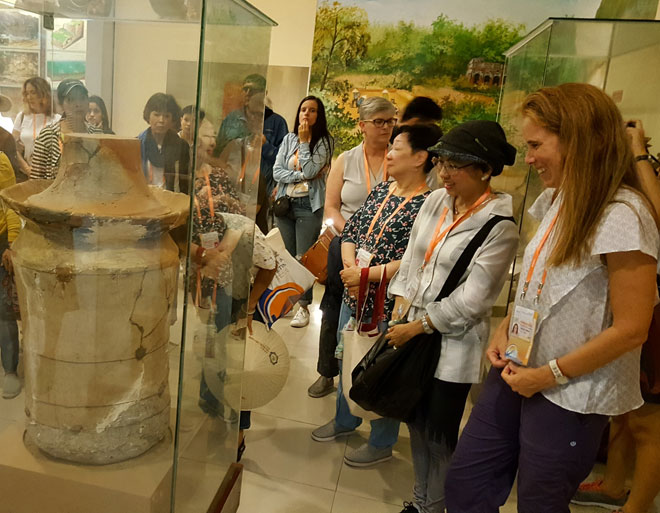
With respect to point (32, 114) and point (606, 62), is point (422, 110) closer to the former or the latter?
point (606, 62)

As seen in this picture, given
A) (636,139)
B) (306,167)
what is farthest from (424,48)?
(636,139)

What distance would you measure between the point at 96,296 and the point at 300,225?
9.80 feet

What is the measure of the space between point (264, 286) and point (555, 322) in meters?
1.19

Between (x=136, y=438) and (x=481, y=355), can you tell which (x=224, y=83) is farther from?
(x=481, y=355)

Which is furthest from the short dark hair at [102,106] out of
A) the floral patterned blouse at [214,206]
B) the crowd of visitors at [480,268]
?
the floral patterned blouse at [214,206]

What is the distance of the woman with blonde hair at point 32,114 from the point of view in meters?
1.24

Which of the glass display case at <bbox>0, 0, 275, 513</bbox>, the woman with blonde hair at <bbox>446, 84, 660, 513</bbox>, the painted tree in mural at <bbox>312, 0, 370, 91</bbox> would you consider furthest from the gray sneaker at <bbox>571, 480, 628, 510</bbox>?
the painted tree in mural at <bbox>312, 0, 370, 91</bbox>

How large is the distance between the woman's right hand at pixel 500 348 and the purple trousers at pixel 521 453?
0.06 metres

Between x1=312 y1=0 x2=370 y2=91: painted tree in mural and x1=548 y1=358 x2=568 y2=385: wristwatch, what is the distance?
4899 mm

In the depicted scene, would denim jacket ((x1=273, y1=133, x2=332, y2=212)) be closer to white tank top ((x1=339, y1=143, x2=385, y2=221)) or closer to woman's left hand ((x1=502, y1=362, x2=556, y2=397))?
white tank top ((x1=339, y1=143, x2=385, y2=221))

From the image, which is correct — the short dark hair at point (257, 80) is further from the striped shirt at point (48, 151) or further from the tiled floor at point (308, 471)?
the tiled floor at point (308, 471)

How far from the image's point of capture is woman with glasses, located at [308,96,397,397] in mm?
2789

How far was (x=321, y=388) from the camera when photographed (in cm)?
329

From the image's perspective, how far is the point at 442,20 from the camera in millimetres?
5535
